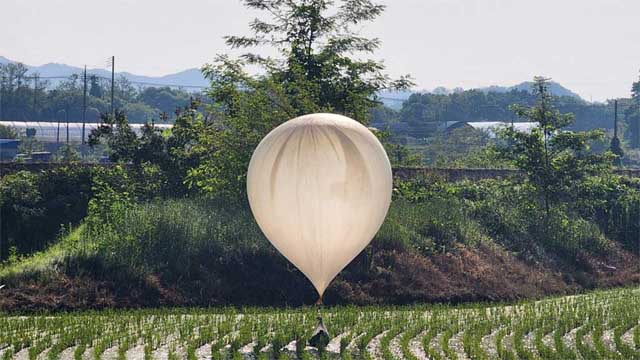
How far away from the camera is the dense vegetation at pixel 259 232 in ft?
77.7

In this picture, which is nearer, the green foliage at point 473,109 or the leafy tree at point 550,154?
the leafy tree at point 550,154

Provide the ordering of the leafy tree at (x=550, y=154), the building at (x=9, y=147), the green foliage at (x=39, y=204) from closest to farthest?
the green foliage at (x=39, y=204) → the leafy tree at (x=550, y=154) → the building at (x=9, y=147)

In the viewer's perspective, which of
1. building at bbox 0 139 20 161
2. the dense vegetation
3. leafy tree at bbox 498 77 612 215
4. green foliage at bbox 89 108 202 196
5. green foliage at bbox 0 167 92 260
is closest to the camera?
the dense vegetation

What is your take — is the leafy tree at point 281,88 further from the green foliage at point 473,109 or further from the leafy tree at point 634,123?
the leafy tree at point 634,123

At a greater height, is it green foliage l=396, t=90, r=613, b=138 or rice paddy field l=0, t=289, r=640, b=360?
green foliage l=396, t=90, r=613, b=138

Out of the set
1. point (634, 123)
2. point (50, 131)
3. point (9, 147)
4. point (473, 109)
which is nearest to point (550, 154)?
point (9, 147)

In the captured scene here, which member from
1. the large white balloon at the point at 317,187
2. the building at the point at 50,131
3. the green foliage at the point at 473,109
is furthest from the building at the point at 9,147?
the large white balloon at the point at 317,187

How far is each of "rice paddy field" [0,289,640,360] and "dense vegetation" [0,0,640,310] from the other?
6.65 feet

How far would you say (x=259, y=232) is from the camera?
2623 centimetres

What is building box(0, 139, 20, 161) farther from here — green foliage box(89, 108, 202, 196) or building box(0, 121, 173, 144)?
green foliage box(89, 108, 202, 196)

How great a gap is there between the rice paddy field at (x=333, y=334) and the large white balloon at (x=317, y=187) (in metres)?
1.98

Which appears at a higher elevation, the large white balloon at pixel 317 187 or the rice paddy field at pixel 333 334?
the large white balloon at pixel 317 187

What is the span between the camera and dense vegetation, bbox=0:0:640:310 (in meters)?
23.7

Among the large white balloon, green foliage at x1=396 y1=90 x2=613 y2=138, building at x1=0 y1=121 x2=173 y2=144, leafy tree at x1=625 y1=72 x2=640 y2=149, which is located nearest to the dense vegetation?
the large white balloon
